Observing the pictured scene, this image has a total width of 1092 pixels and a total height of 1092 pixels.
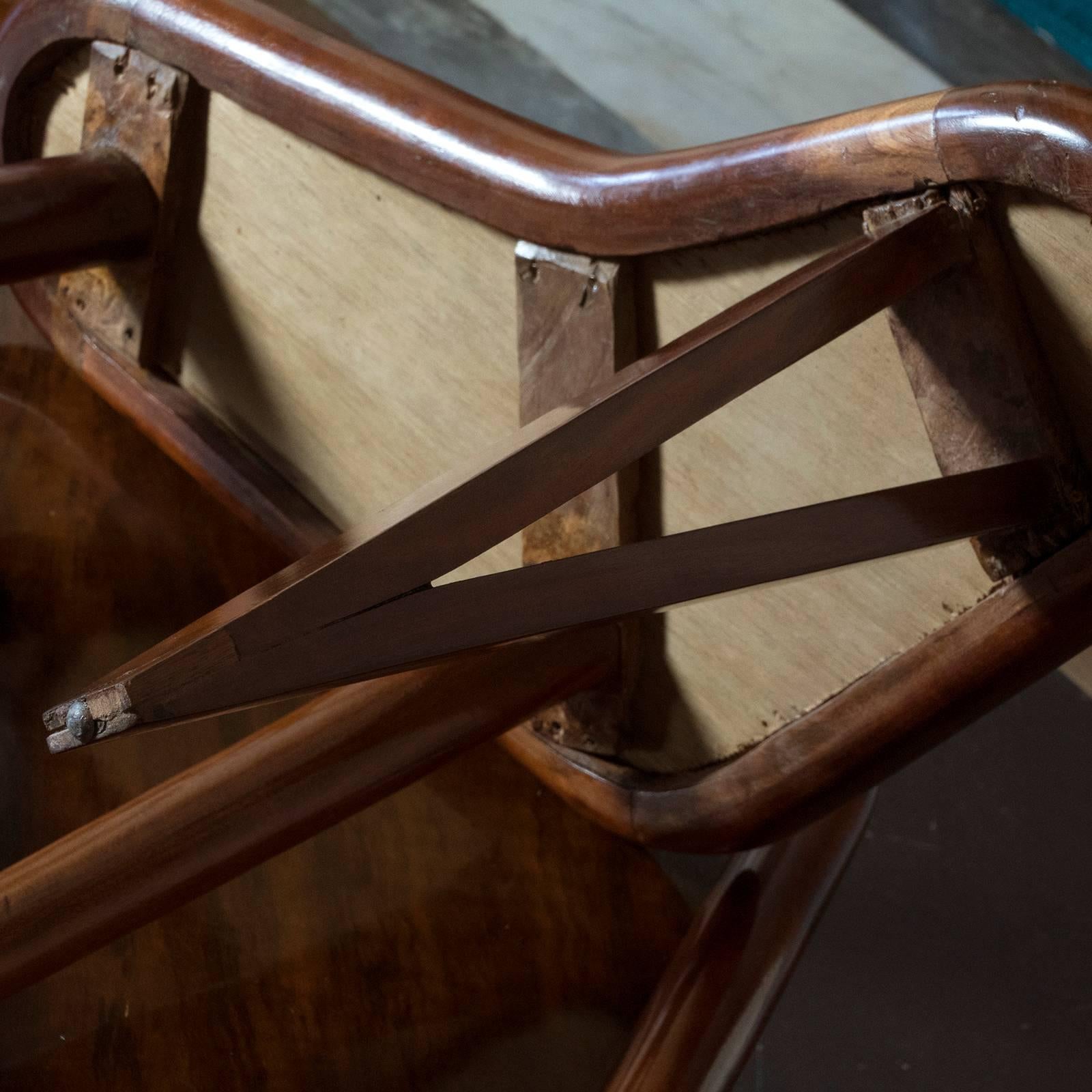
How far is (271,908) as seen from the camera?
972 mm

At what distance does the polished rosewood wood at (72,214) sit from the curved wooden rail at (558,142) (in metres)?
0.12

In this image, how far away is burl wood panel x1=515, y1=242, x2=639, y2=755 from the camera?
0.86 metres

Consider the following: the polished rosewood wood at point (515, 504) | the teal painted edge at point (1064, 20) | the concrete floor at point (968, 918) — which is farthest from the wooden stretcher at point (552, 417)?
the teal painted edge at point (1064, 20)

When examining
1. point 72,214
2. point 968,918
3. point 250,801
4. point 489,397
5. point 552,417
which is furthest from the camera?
point 968,918

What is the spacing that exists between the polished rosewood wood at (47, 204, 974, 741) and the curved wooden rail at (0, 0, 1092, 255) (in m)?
0.05

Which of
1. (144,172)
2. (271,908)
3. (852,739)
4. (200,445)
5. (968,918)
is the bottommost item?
(968,918)

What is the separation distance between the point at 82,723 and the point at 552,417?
0.26 metres

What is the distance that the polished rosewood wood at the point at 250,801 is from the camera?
74 cm

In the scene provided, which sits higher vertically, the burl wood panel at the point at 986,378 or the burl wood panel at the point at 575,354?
the burl wood panel at the point at 986,378

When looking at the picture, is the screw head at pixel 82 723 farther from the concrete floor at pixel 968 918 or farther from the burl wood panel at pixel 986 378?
the concrete floor at pixel 968 918

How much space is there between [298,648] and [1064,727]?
1.50 metres

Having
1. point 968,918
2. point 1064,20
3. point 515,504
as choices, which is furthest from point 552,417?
point 1064,20

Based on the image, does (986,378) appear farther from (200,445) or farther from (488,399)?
(200,445)

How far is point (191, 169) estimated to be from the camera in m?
1.12
